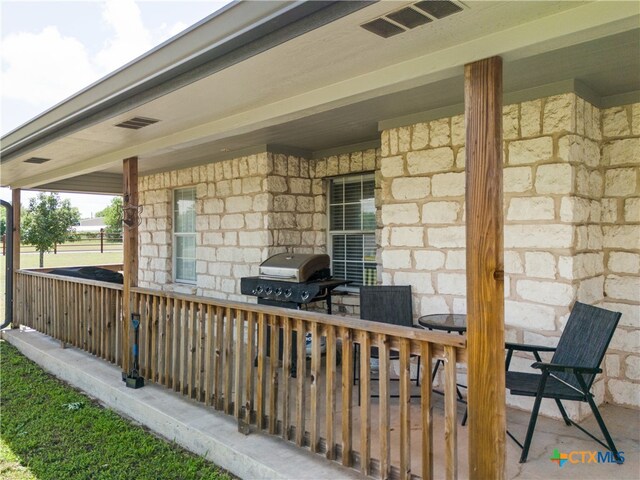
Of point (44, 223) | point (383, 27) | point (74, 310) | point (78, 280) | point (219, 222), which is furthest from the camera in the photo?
point (44, 223)

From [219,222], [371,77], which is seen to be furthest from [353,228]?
[371,77]

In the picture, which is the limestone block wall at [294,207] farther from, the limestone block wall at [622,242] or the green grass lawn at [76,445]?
the limestone block wall at [622,242]

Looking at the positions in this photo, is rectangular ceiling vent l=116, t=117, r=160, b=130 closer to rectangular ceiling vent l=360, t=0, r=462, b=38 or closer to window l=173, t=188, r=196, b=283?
rectangular ceiling vent l=360, t=0, r=462, b=38

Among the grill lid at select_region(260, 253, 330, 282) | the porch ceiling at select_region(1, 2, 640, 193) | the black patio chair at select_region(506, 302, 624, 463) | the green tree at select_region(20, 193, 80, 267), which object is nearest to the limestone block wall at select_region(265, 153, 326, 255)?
the porch ceiling at select_region(1, 2, 640, 193)

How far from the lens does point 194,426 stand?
10.8ft

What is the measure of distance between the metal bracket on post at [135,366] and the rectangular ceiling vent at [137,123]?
5.89 ft

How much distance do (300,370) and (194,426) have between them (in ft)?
3.39

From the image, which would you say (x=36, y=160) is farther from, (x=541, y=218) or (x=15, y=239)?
(x=541, y=218)

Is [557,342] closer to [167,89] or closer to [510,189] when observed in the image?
[510,189]

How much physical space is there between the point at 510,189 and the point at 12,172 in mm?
6169

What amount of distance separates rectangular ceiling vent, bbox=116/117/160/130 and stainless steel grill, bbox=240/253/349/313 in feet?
6.03

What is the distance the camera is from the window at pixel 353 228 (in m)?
5.34

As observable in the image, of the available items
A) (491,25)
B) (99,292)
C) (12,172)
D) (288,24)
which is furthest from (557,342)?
(12,172)

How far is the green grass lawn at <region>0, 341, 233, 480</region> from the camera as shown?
9.82ft
